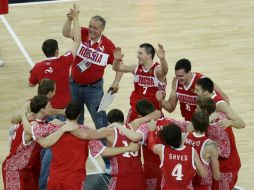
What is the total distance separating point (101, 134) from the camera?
23.1 ft

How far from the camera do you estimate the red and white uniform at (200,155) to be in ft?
23.0

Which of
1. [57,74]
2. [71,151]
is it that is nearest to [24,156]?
[71,151]

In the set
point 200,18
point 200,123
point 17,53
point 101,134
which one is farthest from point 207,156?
point 200,18

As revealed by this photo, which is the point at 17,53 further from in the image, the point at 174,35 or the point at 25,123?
the point at 25,123

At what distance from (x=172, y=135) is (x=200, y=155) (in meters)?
0.51

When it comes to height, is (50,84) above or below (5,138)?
above

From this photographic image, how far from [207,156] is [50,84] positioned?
1985 mm

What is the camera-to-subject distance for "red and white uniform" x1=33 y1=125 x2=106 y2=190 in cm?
693

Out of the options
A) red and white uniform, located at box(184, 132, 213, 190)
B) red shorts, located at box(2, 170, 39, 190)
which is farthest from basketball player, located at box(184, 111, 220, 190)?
red shorts, located at box(2, 170, 39, 190)

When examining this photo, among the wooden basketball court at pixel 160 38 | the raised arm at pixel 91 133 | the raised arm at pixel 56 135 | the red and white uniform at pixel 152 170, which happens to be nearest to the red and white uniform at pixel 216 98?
the red and white uniform at pixel 152 170

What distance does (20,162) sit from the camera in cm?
747

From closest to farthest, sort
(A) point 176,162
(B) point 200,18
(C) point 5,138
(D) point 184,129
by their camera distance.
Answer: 1. (A) point 176,162
2. (D) point 184,129
3. (C) point 5,138
4. (B) point 200,18

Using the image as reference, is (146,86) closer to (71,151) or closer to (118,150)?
(118,150)

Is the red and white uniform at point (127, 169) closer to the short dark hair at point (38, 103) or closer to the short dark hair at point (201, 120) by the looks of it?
the short dark hair at point (201, 120)
